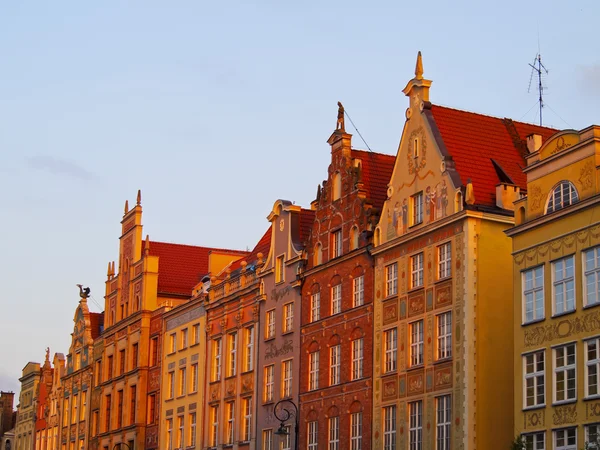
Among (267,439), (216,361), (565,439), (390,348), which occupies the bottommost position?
(565,439)

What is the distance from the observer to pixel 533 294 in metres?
42.6

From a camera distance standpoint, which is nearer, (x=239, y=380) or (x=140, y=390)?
(x=239, y=380)

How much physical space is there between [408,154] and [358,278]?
5837 mm

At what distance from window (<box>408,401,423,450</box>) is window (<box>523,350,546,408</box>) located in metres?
6.90

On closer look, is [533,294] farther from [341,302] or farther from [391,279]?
[341,302]

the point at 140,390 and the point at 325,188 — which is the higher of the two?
the point at 325,188

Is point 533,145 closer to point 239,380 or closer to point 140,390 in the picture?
point 239,380

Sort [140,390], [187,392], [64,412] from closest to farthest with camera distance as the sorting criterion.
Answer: [187,392], [140,390], [64,412]

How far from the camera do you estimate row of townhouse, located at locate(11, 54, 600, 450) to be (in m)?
41.3

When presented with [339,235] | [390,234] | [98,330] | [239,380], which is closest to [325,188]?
[339,235]

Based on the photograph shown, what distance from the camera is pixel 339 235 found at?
185ft

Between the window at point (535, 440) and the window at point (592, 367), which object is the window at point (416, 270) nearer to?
the window at point (535, 440)

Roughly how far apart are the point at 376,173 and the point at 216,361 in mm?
16044

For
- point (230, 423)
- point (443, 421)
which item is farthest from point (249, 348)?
point (443, 421)
